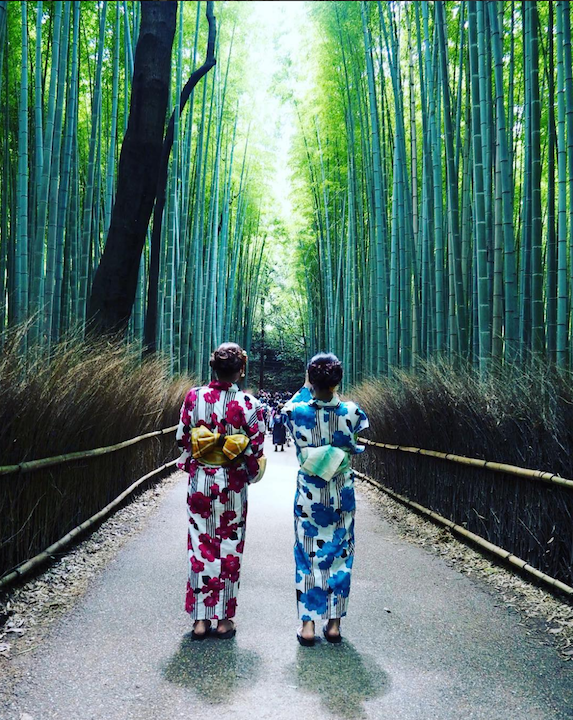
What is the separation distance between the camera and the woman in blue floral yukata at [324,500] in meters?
2.27

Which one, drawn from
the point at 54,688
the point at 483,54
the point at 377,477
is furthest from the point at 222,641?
the point at 377,477

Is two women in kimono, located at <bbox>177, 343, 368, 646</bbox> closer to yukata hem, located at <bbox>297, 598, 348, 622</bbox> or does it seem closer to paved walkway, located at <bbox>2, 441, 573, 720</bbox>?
yukata hem, located at <bbox>297, 598, 348, 622</bbox>

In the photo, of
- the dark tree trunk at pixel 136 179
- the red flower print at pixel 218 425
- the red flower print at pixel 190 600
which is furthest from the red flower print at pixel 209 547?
the dark tree trunk at pixel 136 179

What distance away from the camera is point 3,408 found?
2.46 meters

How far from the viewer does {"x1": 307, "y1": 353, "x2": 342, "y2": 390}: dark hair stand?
232 cm

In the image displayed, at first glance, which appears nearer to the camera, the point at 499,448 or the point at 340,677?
the point at 340,677

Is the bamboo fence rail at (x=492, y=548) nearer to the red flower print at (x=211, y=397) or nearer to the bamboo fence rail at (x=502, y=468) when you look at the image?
the bamboo fence rail at (x=502, y=468)

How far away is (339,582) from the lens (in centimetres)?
227

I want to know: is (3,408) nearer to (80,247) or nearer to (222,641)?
(222,641)

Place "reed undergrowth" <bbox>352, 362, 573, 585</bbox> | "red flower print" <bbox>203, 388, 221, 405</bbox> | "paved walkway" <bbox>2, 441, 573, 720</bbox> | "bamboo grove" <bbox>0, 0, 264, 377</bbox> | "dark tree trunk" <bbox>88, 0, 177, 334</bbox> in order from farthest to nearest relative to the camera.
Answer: "dark tree trunk" <bbox>88, 0, 177, 334</bbox> → "bamboo grove" <bbox>0, 0, 264, 377</bbox> → "reed undergrowth" <bbox>352, 362, 573, 585</bbox> → "red flower print" <bbox>203, 388, 221, 405</bbox> → "paved walkway" <bbox>2, 441, 573, 720</bbox>

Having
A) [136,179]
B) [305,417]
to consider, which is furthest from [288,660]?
[136,179]

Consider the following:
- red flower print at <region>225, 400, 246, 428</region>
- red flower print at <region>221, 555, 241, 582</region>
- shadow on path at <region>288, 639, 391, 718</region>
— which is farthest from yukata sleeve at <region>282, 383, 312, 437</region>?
shadow on path at <region>288, 639, 391, 718</region>

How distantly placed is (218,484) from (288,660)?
1.99ft

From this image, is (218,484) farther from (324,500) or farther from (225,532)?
(324,500)
